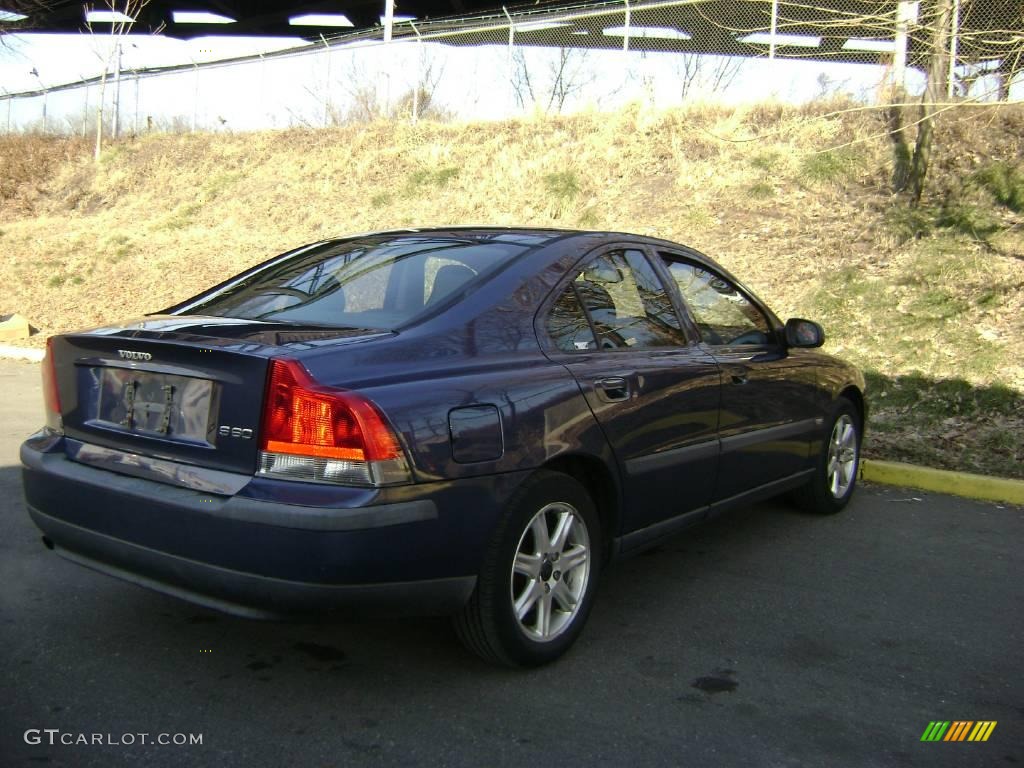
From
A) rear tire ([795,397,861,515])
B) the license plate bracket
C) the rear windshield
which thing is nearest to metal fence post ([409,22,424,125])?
rear tire ([795,397,861,515])

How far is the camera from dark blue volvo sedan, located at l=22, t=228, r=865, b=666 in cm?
280

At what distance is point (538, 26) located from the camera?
1984 cm

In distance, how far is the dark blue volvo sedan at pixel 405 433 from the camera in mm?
2803

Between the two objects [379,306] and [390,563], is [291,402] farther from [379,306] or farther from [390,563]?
[379,306]

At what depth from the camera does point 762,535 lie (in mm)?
5266

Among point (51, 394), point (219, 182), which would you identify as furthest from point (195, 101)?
point (51, 394)

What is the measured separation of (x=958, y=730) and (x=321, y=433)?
2313 millimetres

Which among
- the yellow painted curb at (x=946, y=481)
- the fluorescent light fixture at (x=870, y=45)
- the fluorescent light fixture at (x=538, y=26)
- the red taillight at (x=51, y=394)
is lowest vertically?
the yellow painted curb at (x=946, y=481)

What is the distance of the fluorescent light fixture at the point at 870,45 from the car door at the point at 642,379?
34.4 feet

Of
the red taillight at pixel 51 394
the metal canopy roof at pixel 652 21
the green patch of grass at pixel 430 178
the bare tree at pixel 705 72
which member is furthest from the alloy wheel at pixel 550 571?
the bare tree at pixel 705 72

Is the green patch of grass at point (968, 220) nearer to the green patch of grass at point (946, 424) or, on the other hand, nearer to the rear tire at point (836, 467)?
the green patch of grass at point (946, 424)

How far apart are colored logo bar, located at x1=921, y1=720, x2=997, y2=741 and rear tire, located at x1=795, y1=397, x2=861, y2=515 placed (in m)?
2.34

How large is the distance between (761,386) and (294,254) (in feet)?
7.82

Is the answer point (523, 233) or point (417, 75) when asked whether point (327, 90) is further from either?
point (523, 233)
